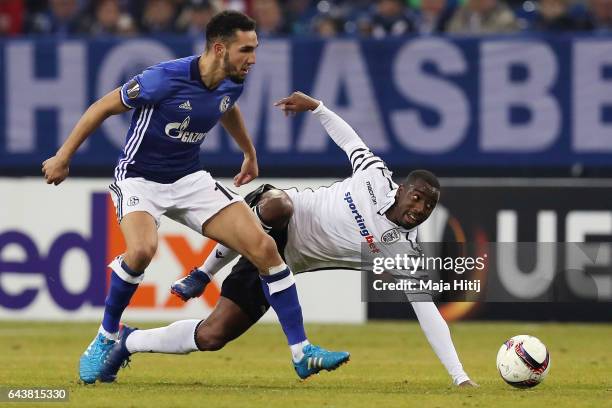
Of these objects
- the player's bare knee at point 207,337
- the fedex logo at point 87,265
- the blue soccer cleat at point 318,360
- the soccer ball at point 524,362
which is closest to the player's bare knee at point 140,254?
the player's bare knee at point 207,337

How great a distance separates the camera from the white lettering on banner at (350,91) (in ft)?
48.0

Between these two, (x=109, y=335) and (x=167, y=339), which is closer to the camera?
(x=109, y=335)

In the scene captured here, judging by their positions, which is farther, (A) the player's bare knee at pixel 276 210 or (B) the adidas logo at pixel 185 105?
(A) the player's bare knee at pixel 276 210

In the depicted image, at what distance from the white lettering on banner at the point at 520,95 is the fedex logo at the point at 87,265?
3.49 m

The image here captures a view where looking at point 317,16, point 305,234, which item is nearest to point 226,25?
point 305,234

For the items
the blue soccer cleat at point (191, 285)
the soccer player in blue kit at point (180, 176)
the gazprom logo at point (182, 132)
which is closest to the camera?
the soccer player in blue kit at point (180, 176)

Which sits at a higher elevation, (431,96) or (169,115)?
(169,115)

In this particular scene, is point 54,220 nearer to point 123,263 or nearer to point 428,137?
point 428,137

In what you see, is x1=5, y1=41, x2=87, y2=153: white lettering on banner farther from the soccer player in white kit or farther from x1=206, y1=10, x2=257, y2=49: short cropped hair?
x1=206, y1=10, x2=257, y2=49: short cropped hair

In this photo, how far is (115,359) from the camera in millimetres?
8992

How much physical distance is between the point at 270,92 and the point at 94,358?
254 inches

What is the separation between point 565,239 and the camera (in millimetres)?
14250
